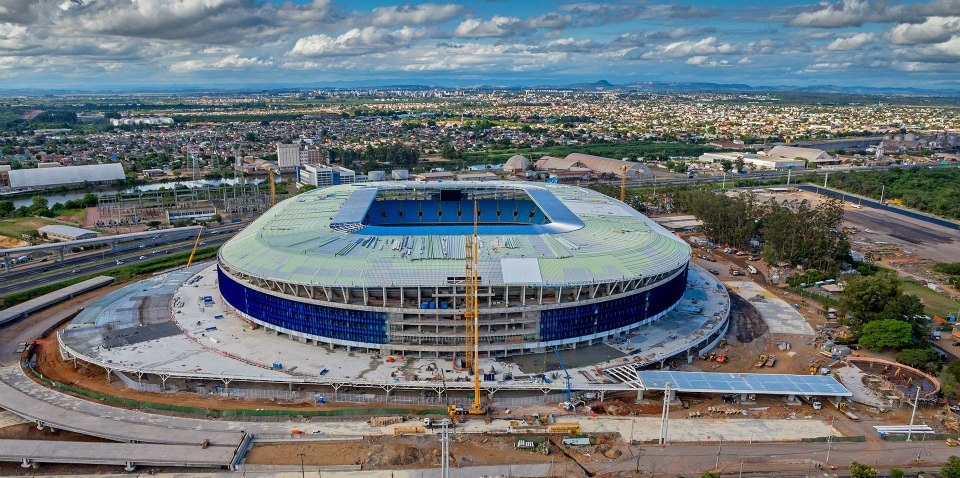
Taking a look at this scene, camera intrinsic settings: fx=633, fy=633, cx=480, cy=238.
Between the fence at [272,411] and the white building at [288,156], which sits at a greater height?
the white building at [288,156]

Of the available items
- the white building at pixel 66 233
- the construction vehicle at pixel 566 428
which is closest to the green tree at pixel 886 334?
the construction vehicle at pixel 566 428

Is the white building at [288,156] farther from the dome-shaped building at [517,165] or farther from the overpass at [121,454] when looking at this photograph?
the overpass at [121,454]

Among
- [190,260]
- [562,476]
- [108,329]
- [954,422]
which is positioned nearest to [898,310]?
[954,422]

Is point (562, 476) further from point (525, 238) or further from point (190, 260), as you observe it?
point (190, 260)

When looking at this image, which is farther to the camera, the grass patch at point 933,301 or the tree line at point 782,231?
the tree line at point 782,231

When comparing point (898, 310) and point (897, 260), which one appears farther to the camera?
point (897, 260)

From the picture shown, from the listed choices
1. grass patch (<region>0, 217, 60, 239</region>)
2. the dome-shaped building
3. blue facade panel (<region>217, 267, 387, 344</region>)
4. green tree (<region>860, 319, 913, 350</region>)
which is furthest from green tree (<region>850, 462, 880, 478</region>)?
the dome-shaped building

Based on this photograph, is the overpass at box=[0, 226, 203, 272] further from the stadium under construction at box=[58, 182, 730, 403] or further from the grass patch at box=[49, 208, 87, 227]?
the stadium under construction at box=[58, 182, 730, 403]
